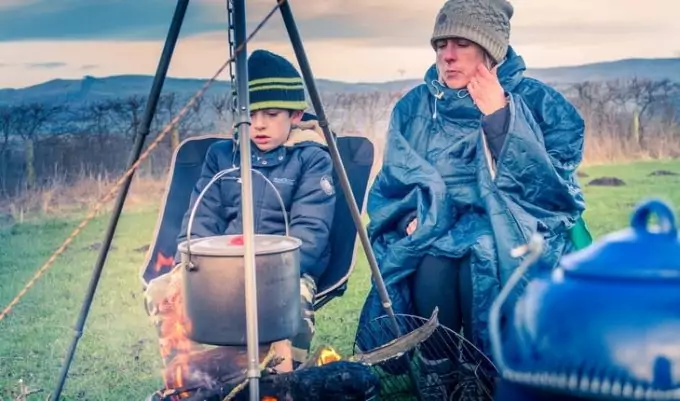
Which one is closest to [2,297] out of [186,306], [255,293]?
[186,306]

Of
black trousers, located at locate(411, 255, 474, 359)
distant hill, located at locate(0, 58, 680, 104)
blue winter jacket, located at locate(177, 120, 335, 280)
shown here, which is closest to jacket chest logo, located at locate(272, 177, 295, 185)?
blue winter jacket, located at locate(177, 120, 335, 280)

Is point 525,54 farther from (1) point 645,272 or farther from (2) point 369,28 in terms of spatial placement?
(1) point 645,272

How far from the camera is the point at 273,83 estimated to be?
13.3 feet

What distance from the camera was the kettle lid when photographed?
1759 millimetres

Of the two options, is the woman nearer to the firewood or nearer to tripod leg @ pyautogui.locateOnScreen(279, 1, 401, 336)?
tripod leg @ pyautogui.locateOnScreen(279, 1, 401, 336)

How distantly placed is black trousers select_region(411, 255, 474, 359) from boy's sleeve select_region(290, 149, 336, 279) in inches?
16.0

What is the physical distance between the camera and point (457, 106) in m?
3.98

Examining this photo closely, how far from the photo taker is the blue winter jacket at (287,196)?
12.8 feet

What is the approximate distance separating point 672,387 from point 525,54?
4248mm

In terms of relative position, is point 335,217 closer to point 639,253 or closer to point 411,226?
point 411,226

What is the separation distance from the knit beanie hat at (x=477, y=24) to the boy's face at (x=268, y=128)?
0.71 m

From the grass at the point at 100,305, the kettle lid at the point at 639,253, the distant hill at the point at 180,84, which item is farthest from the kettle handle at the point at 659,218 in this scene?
the distant hill at the point at 180,84

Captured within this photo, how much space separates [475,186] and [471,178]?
36mm

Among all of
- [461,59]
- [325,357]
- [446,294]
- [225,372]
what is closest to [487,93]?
[461,59]
